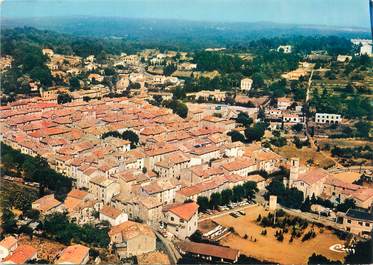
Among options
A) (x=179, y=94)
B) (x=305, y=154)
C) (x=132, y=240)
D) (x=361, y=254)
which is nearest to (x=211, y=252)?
(x=132, y=240)

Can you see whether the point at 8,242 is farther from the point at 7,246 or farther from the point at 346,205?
the point at 346,205

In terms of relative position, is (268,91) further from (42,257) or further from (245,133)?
(42,257)

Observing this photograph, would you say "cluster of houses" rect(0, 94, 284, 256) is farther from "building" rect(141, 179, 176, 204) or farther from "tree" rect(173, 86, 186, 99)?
"tree" rect(173, 86, 186, 99)

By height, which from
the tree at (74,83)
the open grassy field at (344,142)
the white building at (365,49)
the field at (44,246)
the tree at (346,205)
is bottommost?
the tree at (346,205)

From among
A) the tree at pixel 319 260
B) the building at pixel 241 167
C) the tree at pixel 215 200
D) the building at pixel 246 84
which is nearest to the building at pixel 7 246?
the tree at pixel 215 200

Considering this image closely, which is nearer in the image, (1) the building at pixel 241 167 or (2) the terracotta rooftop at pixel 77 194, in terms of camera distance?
(2) the terracotta rooftop at pixel 77 194

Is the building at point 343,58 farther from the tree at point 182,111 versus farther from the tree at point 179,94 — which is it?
the tree at point 182,111

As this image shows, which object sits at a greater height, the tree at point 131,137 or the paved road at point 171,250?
the tree at point 131,137
